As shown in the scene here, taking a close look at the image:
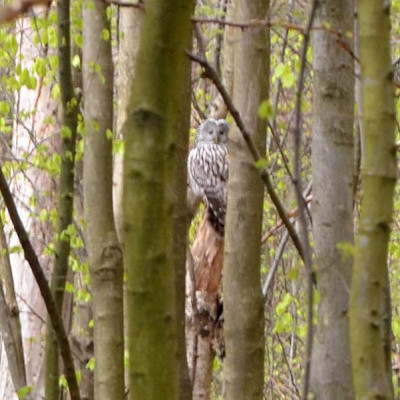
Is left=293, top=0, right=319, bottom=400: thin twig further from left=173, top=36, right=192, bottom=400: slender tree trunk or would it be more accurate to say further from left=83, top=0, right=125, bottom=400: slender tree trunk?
left=83, top=0, right=125, bottom=400: slender tree trunk

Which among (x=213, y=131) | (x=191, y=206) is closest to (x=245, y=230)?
(x=191, y=206)

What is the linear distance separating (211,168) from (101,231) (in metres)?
4.19

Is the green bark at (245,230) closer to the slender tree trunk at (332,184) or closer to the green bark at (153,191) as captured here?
the slender tree trunk at (332,184)

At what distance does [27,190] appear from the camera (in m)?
6.32

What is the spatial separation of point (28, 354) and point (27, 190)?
1182 millimetres

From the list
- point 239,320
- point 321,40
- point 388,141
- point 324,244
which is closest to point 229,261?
point 239,320

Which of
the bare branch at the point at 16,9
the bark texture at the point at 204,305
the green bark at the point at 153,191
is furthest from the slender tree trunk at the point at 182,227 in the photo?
the bark texture at the point at 204,305

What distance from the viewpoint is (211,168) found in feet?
24.7

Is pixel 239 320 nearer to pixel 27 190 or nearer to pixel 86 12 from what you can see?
pixel 86 12

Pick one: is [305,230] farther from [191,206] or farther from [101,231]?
[191,206]

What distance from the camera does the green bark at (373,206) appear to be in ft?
4.77

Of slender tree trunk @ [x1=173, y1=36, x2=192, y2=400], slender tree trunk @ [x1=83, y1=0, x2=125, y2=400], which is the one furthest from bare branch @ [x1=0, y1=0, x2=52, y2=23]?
slender tree trunk @ [x1=83, y1=0, x2=125, y2=400]

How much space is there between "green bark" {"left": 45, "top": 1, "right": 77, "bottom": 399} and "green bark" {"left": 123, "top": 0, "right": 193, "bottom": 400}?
141cm

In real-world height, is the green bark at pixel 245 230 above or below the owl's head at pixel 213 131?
below
